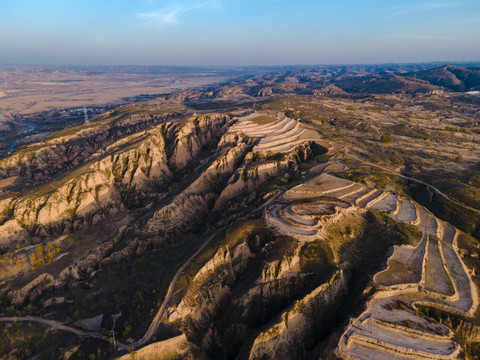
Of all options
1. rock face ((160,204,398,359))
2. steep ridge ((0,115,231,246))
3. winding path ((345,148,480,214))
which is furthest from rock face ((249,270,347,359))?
steep ridge ((0,115,231,246))

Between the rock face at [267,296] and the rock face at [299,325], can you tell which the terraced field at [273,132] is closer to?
the rock face at [267,296]

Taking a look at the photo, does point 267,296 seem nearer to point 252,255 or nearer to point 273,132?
point 252,255

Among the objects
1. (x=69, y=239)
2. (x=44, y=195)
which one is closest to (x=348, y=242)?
(x=69, y=239)

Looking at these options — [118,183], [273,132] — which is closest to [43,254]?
[118,183]

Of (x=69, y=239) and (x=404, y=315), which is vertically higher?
(x=404, y=315)

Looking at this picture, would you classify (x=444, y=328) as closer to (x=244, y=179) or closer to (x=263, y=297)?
(x=263, y=297)

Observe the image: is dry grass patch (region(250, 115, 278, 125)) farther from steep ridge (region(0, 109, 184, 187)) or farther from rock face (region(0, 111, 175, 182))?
rock face (region(0, 111, 175, 182))

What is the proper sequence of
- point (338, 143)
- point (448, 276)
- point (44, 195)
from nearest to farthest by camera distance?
point (448, 276) < point (44, 195) < point (338, 143)

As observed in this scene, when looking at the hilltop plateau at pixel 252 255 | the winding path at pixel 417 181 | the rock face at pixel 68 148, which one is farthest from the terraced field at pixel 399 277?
the rock face at pixel 68 148
